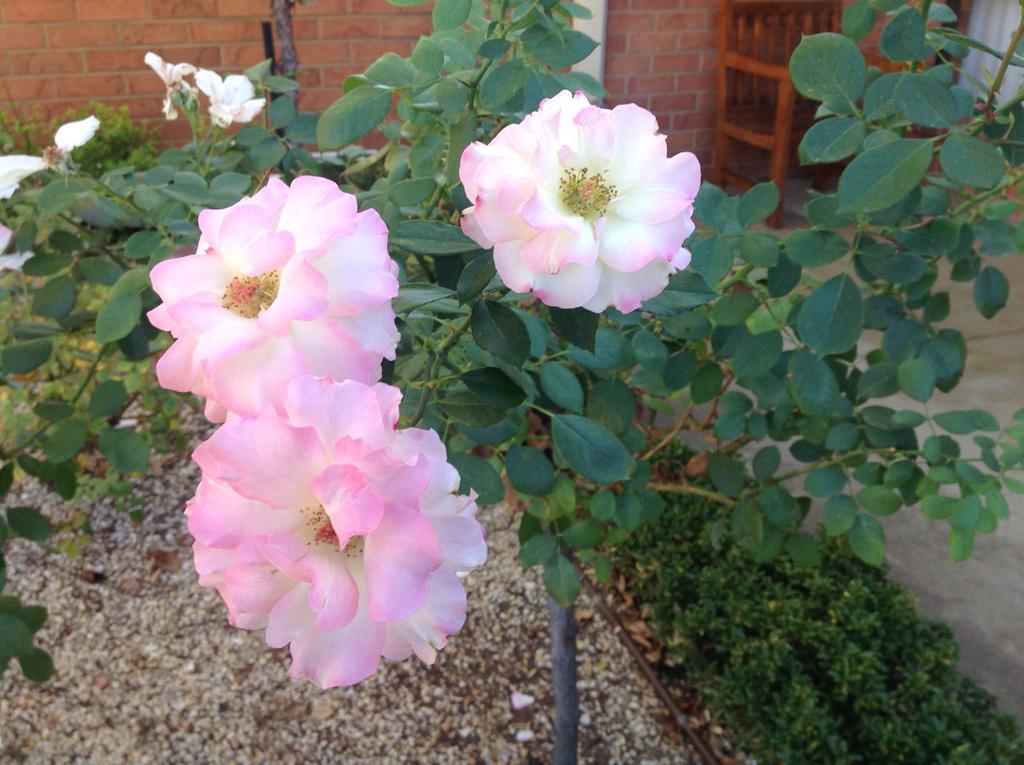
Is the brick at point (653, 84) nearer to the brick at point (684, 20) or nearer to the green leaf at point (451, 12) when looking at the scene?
the brick at point (684, 20)

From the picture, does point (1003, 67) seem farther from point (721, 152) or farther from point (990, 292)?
point (721, 152)

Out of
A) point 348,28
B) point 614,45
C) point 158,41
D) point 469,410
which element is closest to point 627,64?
point 614,45

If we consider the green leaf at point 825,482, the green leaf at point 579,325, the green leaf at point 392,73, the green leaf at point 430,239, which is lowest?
the green leaf at point 825,482

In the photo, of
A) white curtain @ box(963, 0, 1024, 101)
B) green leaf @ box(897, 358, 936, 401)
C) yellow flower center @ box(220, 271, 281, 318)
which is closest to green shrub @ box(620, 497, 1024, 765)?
green leaf @ box(897, 358, 936, 401)

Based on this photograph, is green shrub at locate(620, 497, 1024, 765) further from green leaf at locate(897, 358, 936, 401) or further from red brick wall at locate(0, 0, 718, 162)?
red brick wall at locate(0, 0, 718, 162)

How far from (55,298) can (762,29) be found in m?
4.25

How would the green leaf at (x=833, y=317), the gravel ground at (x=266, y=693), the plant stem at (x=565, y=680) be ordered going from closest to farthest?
1. the green leaf at (x=833, y=317)
2. the plant stem at (x=565, y=680)
3. the gravel ground at (x=266, y=693)

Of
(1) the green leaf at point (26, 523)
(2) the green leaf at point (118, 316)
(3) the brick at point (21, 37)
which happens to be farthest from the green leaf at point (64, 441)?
(3) the brick at point (21, 37)

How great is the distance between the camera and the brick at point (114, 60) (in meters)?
4.17

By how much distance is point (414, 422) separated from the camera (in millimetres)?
560

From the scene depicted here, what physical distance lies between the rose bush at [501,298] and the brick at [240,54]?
295 centimetres

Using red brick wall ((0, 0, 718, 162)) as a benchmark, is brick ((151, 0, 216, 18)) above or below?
above

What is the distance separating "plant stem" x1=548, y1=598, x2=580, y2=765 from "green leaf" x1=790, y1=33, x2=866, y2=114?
3.49ft

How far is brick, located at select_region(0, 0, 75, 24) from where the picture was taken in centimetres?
405
